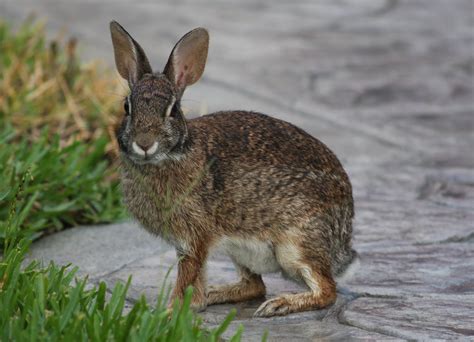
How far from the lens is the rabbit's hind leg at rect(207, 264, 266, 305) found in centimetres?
490

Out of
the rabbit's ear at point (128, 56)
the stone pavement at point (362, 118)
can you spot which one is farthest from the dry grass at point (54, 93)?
the rabbit's ear at point (128, 56)

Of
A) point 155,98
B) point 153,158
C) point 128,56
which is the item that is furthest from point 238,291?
point 128,56

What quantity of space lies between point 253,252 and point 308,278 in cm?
26

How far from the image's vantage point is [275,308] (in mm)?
4609

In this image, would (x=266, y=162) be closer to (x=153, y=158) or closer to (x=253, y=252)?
(x=253, y=252)

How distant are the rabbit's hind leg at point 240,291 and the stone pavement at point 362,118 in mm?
60

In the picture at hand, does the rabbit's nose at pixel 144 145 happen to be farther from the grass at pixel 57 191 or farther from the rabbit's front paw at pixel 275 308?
the rabbit's front paw at pixel 275 308

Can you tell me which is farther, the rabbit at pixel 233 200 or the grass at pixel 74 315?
the rabbit at pixel 233 200

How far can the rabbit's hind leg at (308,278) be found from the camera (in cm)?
467

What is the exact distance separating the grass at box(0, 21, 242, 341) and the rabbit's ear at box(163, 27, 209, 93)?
0.73 meters

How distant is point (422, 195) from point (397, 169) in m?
0.46

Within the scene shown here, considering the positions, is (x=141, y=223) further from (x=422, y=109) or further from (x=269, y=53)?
(x=269, y=53)

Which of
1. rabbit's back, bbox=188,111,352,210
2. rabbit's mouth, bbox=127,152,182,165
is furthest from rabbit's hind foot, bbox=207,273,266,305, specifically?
rabbit's mouth, bbox=127,152,182,165

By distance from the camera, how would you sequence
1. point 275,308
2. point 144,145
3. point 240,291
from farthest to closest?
point 240,291 → point 275,308 → point 144,145
